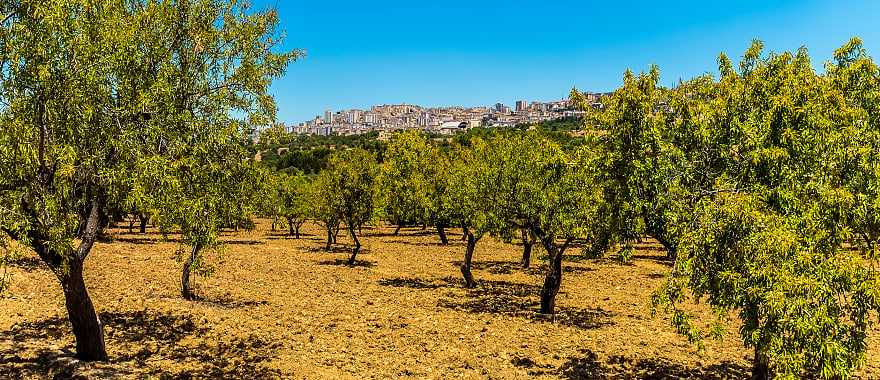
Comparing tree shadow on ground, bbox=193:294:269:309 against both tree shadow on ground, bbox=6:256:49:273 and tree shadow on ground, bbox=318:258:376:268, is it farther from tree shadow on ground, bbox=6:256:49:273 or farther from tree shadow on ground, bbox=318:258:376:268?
tree shadow on ground, bbox=318:258:376:268

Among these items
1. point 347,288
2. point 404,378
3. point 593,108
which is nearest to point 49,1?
point 404,378

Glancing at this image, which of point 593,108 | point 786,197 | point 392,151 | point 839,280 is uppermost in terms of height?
point 392,151

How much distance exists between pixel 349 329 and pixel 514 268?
2353cm

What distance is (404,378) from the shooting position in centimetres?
1709

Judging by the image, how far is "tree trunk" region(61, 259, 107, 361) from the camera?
15.3 metres

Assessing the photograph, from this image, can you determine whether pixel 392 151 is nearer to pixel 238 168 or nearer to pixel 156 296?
pixel 156 296

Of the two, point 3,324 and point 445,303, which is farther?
point 445,303

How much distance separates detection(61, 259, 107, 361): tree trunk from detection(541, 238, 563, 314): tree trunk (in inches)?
728

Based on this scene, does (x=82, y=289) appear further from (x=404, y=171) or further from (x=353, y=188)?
(x=404, y=171)

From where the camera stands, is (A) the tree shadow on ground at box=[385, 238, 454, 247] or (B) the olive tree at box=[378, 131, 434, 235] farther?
(B) the olive tree at box=[378, 131, 434, 235]

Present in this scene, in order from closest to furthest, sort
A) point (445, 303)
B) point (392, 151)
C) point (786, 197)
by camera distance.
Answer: point (786, 197), point (445, 303), point (392, 151)

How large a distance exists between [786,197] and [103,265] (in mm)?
40626

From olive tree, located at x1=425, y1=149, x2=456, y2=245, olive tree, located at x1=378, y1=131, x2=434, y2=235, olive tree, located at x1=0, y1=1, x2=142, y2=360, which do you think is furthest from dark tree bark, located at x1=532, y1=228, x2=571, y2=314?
olive tree, located at x1=378, y1=131, x2=434, y2=235

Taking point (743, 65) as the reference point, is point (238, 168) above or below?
below
